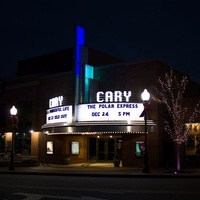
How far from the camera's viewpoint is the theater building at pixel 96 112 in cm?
3025

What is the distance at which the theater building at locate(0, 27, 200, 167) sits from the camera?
3025 cm

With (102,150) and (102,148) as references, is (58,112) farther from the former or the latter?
(102,150)

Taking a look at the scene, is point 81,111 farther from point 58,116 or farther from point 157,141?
point 157,141

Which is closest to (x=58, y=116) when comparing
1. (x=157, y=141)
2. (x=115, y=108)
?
(x=115, y=108)

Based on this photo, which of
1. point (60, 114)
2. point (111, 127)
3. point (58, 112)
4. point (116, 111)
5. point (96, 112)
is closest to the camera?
point (111, 127)

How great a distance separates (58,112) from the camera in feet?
108

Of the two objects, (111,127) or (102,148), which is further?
(102,148)

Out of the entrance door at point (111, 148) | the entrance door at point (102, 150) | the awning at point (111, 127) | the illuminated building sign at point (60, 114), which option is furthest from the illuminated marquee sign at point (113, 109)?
the entrance door at point (102, 150)

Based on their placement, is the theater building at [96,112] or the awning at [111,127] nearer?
the awning at [111,127]

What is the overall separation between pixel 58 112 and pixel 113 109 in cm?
553

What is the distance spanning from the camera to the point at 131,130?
29.8 m

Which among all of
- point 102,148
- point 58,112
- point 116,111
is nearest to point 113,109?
point 116,111

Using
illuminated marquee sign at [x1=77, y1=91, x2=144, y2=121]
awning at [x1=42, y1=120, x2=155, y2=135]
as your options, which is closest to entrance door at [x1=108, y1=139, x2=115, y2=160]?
awning at [x1=42, y1=120, x2=155, y2=135]

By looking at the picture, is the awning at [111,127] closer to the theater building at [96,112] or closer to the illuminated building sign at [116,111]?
the theater building at [96,112]
